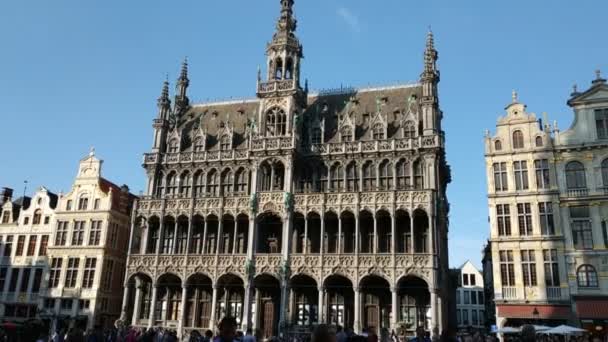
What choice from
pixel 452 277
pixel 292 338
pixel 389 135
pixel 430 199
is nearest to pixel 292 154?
pixel 389 135

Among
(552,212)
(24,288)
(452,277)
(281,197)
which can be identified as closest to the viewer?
(552,212)

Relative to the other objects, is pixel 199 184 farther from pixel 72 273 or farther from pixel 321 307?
pixel 321 307

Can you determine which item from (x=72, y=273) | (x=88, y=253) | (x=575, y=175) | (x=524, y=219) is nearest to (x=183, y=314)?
(x=88, y=253)

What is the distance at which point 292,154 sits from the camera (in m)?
43.8

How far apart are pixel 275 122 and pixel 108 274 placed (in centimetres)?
2292

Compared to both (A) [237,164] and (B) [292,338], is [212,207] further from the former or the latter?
(B) [292,338]

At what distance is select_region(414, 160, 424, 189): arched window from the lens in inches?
1633

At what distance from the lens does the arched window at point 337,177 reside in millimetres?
43753

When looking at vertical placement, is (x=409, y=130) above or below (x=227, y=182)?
above

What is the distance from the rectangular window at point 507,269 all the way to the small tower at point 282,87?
19.2 m

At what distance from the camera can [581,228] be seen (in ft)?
124

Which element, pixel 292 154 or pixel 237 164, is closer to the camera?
pixel 292 154

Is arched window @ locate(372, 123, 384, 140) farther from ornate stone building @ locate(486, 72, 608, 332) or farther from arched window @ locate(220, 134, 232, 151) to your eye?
arched window @ locate(220, 134, 232, 151)

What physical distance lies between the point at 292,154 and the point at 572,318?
78.7ft
